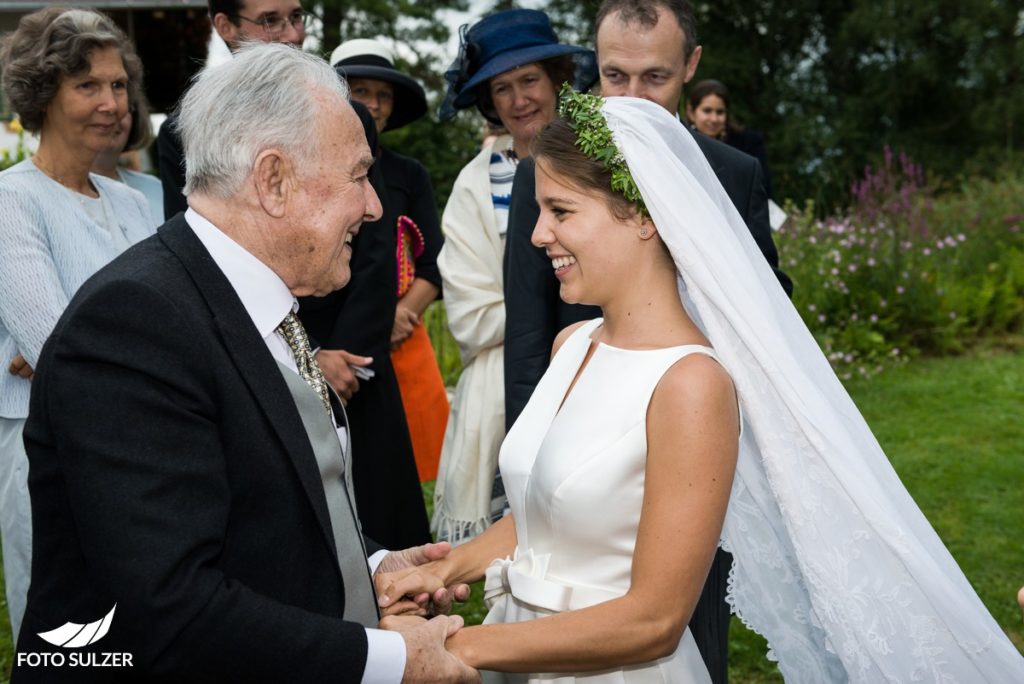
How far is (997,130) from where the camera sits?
25.1 m

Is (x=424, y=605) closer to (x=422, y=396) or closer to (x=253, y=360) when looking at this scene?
(x=253, y=360)

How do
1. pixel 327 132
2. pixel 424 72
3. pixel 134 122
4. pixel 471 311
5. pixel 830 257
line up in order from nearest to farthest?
pixel 327 132 < pixel 471 311 < pixel 134 122 < pixel 830 257 < pixel 424 72

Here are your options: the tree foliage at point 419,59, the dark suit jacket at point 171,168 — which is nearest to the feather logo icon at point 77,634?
the dark suit jacket at point 171,168

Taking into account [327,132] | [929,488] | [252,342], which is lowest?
[929,488]

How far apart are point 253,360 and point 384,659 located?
0.66 m

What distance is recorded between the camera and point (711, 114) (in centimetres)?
887

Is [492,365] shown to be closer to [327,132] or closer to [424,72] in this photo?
[327,132]

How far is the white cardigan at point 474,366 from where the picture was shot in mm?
4449

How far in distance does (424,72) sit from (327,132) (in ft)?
62.4

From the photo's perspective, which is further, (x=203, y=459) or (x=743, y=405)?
(x=743, y=405)

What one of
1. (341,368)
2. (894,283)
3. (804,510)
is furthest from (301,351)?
(894,283)

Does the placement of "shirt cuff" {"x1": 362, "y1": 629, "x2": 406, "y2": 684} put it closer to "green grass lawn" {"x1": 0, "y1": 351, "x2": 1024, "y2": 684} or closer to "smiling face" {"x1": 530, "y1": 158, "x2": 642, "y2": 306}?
"smiling face" {"x1": 530, "y1": 158, "x2": 642, "y2": 306}

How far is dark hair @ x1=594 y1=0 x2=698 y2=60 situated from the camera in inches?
162

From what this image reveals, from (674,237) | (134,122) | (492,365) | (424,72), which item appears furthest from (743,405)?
(424,72)
